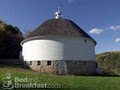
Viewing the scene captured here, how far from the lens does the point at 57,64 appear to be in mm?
33500

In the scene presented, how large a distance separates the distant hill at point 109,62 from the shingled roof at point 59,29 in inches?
299

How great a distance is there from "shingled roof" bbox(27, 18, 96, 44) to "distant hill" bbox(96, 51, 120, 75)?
759 cm

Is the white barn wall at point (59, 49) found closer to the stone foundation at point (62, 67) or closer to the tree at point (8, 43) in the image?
the stone foundation at point (62, 67)

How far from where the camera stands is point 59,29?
1384 inches

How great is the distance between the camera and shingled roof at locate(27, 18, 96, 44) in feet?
113

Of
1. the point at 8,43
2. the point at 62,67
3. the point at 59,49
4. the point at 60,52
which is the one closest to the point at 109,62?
the point at 62,67

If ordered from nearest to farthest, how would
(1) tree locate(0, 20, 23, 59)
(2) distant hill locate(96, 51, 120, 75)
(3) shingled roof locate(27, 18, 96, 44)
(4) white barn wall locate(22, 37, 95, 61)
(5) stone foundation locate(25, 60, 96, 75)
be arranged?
(5) stone foundation locate(25, 60, 96, 75), (4) white barn wall locate(22, 37, 95, 61), (3) shingled roof locate(27, 18, 96, 44), (2) distant hill locate(96, 51, 120, 75), (1) tree locate(0, 20, 23, 59)

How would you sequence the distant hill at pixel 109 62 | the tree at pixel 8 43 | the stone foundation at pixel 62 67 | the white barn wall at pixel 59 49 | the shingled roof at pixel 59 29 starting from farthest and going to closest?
1. the tree at pixel 8 43
2. the distant hill at pixel 109 62
3. the shingled roof at pixel 59 29
4. the white barn wall at pixel 59 49
5. the stone foundation at pixel 62 67

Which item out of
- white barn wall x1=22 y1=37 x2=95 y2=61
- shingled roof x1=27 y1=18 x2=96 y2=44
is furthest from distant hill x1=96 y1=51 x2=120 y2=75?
shingled roof x1=27 y1=18 x2=96 y2=44

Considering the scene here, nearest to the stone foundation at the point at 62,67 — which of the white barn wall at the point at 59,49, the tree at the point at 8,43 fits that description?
the white barn wall at the point at 59,49

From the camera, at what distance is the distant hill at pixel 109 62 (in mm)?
39872

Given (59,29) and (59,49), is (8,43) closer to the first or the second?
(59,29)

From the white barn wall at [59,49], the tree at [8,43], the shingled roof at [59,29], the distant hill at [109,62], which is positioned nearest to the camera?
the white barn wall at [59,49]

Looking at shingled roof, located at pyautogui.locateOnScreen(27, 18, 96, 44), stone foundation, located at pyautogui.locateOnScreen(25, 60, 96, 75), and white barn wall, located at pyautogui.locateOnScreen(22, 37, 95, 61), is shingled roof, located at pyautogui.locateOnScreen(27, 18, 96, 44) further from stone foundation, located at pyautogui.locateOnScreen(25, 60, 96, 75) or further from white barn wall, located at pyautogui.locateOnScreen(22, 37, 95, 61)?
stone foundation, located at pyautogui.locateOnScreen(25, 60, 96, 75)
